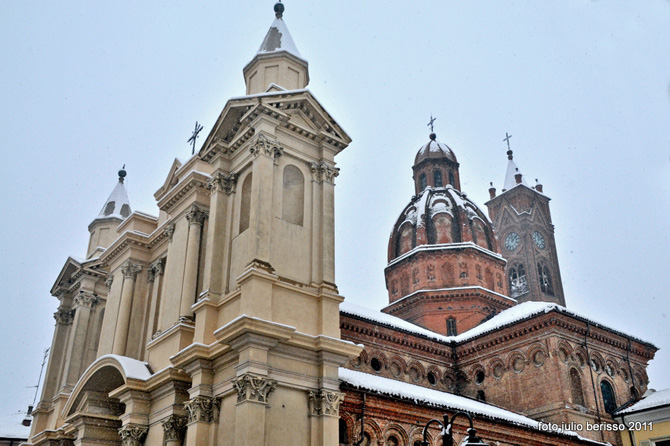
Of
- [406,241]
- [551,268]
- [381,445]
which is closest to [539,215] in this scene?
[551,268]

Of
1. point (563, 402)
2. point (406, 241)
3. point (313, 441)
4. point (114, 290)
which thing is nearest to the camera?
point (313, 441)

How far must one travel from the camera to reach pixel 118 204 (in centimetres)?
3306

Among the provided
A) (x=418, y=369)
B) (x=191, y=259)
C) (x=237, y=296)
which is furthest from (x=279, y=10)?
(x=418, y=369)

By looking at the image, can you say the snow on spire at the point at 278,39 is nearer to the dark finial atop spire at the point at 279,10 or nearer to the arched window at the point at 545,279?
the dark finial atop spire at the point at 279,10

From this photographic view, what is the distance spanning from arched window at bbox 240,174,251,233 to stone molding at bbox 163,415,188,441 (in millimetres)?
5765

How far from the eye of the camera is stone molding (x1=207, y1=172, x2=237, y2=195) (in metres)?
20.6

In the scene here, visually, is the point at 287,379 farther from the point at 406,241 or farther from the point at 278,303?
the point at 406,241

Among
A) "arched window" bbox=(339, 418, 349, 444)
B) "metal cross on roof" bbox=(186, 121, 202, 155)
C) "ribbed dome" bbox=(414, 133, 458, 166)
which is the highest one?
"ribbed dome" bbox=(414, 133, 458, 166)

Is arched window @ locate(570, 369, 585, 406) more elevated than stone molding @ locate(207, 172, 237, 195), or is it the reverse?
stone molding @ locate(207, 172, 237, 195)

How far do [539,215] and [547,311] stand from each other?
112 ft

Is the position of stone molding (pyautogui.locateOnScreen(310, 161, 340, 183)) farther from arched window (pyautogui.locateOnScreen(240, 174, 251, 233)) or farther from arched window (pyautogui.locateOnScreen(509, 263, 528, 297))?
arched window (pyautogui.locateOnScreen(509, 263, 528, 297))

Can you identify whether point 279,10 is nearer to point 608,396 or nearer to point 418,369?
point 418,369

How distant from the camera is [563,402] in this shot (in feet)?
97.9

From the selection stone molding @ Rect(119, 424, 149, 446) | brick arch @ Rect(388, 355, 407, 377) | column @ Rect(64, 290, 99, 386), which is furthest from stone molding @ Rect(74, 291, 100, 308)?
brick arch @ Rect(388, 355, 407, 377)
